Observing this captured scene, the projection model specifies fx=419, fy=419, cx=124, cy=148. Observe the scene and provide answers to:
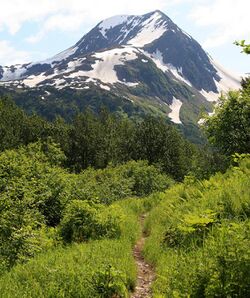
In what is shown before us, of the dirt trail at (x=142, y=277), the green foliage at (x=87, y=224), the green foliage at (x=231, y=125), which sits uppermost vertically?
the green foliage at (x=231, y=125)

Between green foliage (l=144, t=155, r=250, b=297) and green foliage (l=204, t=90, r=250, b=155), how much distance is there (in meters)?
7.60

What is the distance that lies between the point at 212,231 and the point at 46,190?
1251cm

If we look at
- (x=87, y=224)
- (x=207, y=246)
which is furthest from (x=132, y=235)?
(x=207, y=246)

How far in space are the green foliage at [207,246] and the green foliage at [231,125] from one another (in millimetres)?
7598

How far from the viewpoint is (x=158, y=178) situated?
55750 mm

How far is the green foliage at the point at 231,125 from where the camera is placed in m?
24.3

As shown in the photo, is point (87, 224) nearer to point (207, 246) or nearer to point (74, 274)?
point (74, 274)

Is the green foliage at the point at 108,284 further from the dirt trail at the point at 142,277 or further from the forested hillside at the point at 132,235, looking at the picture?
the dirt trail at the point at 142,277

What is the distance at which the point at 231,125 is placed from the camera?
24984mm

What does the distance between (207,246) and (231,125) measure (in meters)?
17.2

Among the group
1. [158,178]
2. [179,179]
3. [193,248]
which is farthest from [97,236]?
[179,179]

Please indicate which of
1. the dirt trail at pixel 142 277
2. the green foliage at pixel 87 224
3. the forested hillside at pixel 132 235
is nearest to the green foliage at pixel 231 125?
the forested hillside at pixel 132 235

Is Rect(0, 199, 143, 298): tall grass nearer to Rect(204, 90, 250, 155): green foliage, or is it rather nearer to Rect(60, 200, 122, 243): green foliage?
Rect(60, 200, 122, 243): green foliage

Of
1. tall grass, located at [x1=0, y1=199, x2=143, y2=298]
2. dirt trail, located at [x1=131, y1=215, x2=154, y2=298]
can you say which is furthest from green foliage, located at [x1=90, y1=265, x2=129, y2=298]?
dirt trail, located at [x1=131, y1=215, x2=154, y2=298]
